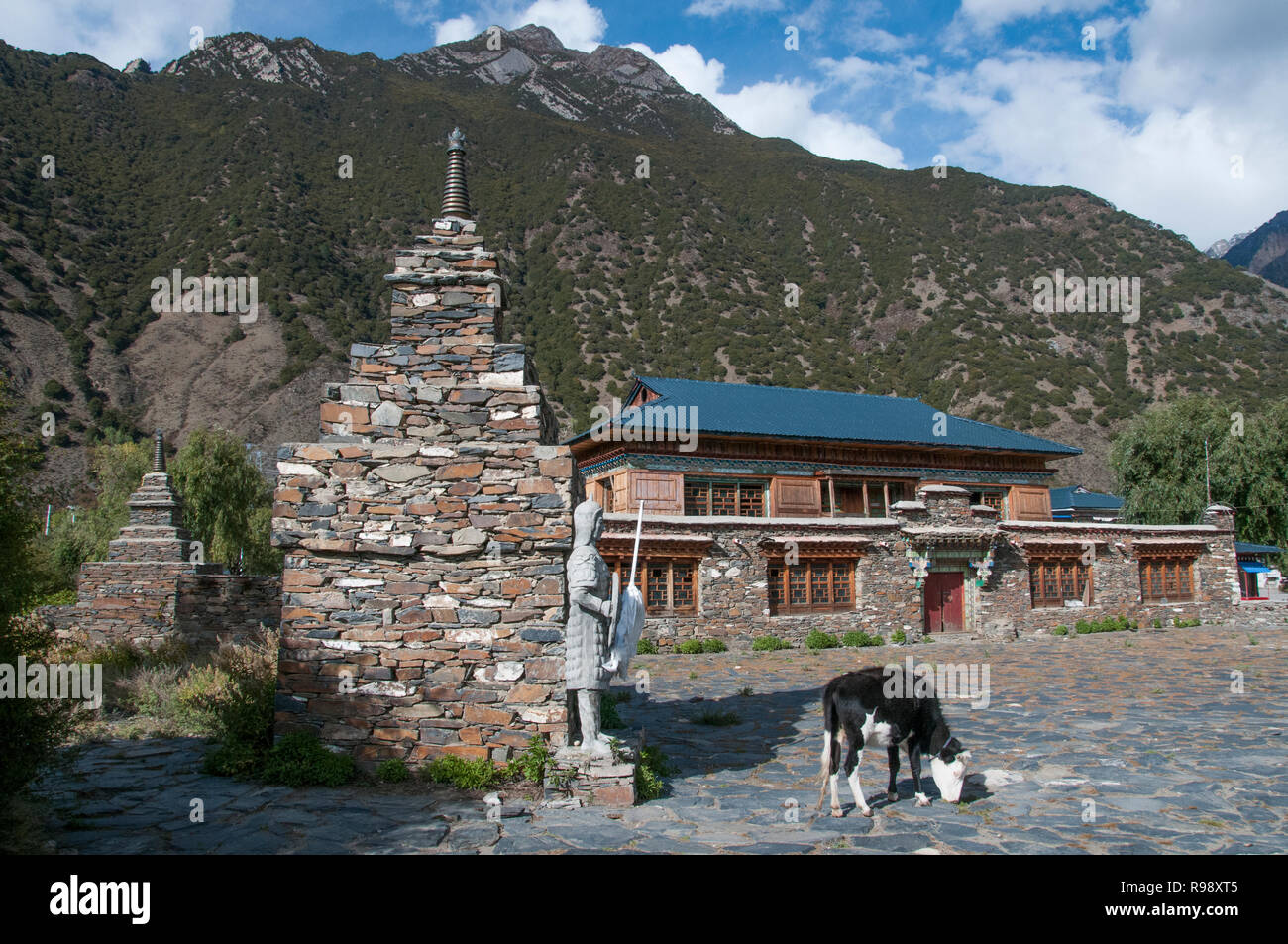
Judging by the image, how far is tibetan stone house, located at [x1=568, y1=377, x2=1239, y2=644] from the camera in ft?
75.3

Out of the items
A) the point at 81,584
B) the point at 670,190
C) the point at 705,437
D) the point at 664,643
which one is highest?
the point at 670,190

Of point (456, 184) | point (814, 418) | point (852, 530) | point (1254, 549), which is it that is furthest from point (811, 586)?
point (1254, 549)

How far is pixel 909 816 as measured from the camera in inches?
269

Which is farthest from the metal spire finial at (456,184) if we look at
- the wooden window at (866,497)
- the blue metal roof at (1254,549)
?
the blue metal roof at (1254,549)

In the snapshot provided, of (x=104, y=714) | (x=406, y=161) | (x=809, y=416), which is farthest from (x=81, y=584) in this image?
(x=406, y=161)

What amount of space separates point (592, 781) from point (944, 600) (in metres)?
22.3

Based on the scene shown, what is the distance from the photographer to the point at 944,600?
26531mm

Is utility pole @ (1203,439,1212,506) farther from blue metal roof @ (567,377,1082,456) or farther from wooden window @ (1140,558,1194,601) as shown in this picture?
blue metal roof @ (567,377,1082,456)

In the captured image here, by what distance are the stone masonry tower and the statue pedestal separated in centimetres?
56

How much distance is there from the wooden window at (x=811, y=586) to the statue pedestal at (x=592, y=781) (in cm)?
1698

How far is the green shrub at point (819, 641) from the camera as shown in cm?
2320

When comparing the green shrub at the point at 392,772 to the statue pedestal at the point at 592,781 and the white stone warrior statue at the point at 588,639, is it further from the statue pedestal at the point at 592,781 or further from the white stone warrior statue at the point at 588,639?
the white stone warrior statue at the point at 588,639
